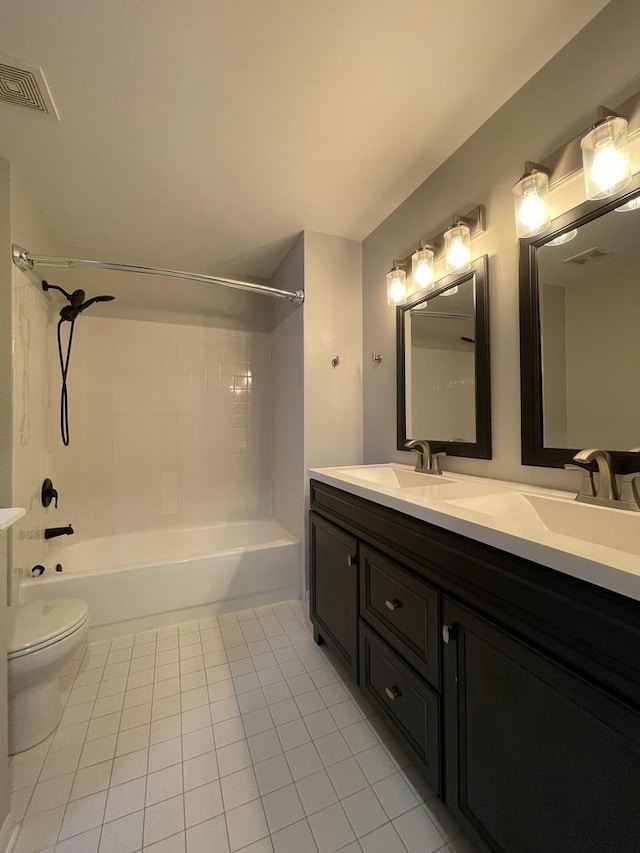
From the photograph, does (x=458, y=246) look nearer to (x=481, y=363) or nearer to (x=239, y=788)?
(x=481, y=363)

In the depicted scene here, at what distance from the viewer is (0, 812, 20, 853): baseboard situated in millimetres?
870

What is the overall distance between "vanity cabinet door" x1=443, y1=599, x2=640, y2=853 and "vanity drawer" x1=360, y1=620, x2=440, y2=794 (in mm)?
61

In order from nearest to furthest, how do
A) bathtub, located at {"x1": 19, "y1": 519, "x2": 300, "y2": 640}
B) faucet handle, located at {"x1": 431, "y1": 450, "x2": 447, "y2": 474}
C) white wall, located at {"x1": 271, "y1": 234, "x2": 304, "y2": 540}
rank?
faucet handle, located at {"x1": 431, "y1": 450, "x2": 447, "y2": 474}
bathtub, located at {"x1": 19, "y1": 519, "x2": 300, "y2": 640}
white wall, located at {"x1": 271, "y1": 234, "x2": 304, "y2": 540}

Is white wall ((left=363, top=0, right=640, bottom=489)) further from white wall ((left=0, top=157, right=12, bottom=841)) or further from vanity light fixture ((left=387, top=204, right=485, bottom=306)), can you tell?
white wall ((left=0, top=157, right=12, bottom=841))

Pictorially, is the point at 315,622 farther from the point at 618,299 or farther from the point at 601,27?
the point at 601,27

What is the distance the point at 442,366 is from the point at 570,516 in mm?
858

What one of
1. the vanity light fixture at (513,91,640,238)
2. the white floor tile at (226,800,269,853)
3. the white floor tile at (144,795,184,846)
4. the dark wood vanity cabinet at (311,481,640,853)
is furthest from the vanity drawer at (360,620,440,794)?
the vanity light fixture at (513,91,640,238)

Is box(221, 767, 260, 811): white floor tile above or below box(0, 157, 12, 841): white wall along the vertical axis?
below


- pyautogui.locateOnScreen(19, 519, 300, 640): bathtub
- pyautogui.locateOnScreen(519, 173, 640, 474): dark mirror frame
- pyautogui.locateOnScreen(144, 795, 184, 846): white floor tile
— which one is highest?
pyautogui.locateOnScreen(519, 173, 640, 474): dark mirror frame

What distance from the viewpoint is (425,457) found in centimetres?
163

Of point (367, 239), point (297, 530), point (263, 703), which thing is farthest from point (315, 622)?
point (367, 239)

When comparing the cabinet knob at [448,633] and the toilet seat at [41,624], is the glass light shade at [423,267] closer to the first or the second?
the cabinet knob at [448,633]

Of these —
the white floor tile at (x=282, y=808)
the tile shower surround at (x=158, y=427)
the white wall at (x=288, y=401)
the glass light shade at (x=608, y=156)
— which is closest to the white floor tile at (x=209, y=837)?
the white floor tile at (x=282, y=808)

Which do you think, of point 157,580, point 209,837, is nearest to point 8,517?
point 209,837
